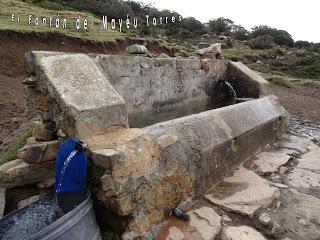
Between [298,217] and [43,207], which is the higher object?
[43,207]

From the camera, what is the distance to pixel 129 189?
2.36 meters

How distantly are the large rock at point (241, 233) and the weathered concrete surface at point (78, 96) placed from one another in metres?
1.18

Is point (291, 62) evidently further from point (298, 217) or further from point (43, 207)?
point (43, 207)

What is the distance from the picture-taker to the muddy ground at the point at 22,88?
7.40 metres

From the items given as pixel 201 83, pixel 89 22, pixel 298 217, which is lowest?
pixel 298 217

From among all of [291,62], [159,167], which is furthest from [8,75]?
[291,62]

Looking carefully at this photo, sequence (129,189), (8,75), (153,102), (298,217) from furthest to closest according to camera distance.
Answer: (8,75)
(153,102)
(298,217)
(129,189)

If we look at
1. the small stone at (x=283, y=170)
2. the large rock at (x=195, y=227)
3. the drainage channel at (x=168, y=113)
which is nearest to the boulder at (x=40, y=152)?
the large rock at (x=195, y=227)

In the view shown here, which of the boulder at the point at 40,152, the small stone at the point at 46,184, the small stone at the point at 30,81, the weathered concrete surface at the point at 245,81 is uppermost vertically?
the small stone at the point at 30,81

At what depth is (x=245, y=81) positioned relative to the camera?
255 inches

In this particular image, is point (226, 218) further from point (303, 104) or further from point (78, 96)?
point (303, 104)

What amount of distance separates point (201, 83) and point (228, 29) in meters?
39.5

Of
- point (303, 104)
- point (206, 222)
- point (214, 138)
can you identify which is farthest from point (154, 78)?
point (303, 104)

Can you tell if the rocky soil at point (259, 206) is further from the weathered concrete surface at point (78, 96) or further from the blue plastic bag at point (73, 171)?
the weathered concrete surface at point (78, 96)
